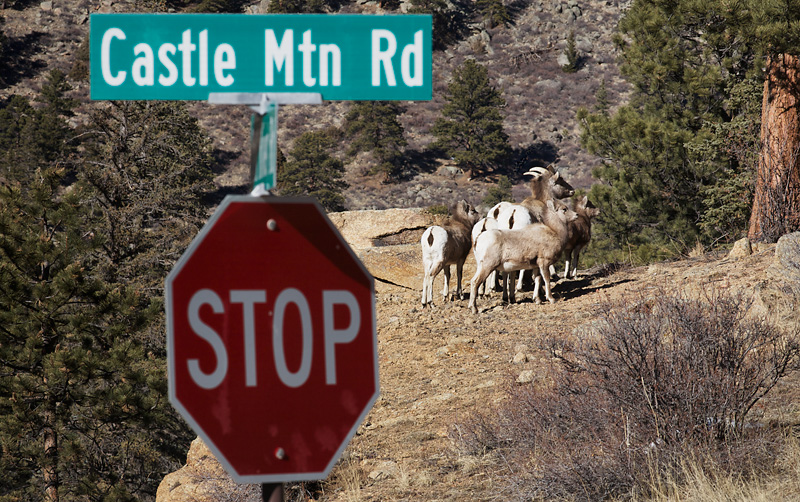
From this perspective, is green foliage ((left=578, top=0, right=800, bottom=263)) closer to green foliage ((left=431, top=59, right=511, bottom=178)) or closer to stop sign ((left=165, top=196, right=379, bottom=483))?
stop sign ((left=165, top=196, right=379, bottom=483))

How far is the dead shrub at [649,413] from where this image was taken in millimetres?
5258

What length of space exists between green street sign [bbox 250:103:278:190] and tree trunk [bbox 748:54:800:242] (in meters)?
12.7

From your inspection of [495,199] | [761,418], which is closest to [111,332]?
[761,418]

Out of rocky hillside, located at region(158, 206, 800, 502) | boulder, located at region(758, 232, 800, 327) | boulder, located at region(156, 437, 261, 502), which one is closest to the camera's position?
rocky hillside, located at region(158, 206, 800, 502)

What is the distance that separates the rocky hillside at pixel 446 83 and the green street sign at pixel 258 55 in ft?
154

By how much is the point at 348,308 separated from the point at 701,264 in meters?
12.3

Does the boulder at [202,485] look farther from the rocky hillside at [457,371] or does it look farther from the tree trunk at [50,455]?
the tree trunk at [50,455]

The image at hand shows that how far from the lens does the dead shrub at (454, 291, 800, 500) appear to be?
5.26 meters

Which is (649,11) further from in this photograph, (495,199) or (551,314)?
(495,199)

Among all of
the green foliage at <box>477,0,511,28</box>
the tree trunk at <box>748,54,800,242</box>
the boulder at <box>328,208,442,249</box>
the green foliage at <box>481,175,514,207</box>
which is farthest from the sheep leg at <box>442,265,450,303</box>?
the green foliage at <box>477,0,511,28</box>

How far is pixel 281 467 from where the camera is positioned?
2.41 meters

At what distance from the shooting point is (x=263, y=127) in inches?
104

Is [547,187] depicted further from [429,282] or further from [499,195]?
[499,195]

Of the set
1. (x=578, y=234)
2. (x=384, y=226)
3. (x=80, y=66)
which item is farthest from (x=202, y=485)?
(x=80, y=66)
